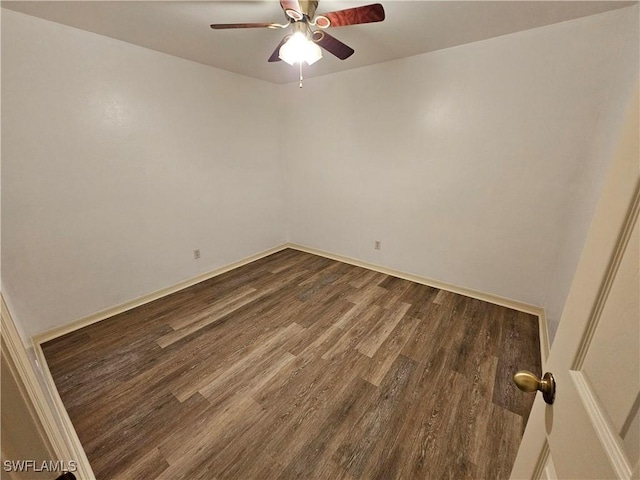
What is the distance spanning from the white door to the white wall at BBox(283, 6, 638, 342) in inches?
59.5

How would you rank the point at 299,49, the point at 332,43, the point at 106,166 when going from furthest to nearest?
the point at 106,166 < the point at 332,43 < the point at 299,49

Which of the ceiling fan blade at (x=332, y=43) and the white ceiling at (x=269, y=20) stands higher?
the white ceiling at (x=269, y=20)

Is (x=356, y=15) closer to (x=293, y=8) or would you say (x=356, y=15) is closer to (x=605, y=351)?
(x=293, y=8)

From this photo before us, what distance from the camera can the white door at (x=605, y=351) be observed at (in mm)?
405

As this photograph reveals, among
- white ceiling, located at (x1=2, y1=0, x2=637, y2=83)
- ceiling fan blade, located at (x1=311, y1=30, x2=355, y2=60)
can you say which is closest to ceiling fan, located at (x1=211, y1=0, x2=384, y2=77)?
ceiling fan blade, located at (x1=311, y1=30, x2=355, y2=60)

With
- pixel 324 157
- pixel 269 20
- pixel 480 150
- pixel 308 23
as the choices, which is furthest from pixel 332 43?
pixel 324 157

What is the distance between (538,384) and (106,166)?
9.99 feet

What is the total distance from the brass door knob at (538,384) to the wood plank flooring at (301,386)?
95 cm

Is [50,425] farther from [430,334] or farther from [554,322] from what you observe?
[554,322]

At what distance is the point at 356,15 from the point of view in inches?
57.6

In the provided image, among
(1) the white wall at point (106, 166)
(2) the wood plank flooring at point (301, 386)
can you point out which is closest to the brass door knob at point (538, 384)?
(2) the wood plank flooring at point (301, 386)

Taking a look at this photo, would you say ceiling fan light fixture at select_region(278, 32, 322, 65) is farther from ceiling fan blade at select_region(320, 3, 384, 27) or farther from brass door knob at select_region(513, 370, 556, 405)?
brass door knob at select_region(513, 370, 556, 405)

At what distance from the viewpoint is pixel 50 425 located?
587mm

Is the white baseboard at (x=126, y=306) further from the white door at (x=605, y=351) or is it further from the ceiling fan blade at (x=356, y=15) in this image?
the white door at (x=605, y=351)
